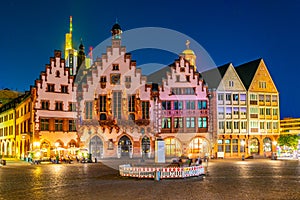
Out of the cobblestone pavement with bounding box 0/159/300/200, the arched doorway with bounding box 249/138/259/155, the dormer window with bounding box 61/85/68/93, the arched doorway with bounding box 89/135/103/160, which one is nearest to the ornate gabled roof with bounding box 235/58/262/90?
the arched doorway with bounding box 249/138/259/155

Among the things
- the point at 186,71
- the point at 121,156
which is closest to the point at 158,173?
the point at 121,156

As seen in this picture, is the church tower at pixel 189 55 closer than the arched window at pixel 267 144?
No

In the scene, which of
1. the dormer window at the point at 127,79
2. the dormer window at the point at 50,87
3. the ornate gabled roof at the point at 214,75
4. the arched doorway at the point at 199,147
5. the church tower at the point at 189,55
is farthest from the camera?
the church tower at the point at 189,55

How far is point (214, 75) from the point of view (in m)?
70.3

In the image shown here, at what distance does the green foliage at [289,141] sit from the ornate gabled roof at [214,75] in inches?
580

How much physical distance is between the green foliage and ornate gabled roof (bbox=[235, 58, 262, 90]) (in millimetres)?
10667

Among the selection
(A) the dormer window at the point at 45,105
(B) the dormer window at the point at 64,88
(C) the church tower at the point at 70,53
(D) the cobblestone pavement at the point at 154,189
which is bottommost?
(D) the cobblestone pavement at the point at 154,189

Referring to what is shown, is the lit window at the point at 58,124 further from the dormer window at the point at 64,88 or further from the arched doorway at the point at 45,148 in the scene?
the dormer window at the point at 64,88

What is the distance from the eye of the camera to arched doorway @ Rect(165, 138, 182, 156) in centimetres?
6275

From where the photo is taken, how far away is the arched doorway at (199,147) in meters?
63.0

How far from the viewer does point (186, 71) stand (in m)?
64.1

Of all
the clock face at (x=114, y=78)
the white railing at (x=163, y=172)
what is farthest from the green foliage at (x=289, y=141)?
the white railing at (x=163, y=172)

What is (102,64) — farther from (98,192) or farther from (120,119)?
(98,192)

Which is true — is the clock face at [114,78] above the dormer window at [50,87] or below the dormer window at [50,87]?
above
